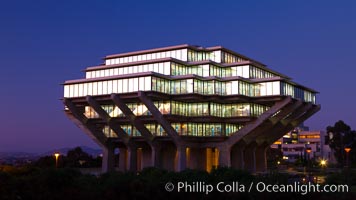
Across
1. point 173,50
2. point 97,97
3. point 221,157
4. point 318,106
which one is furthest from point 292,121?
point 97,97

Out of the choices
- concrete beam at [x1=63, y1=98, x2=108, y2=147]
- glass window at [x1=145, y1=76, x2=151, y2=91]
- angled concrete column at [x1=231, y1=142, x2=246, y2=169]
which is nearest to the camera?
glass window at [x1=145, y1=76, x2=151, y2=91]

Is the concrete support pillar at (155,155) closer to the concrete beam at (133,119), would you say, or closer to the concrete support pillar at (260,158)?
the concrete beam at (133,119)

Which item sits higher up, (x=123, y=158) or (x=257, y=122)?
(x=257, y=122)

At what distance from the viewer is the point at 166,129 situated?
240 ft

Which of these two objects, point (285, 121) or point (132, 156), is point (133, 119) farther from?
point (285, 121)

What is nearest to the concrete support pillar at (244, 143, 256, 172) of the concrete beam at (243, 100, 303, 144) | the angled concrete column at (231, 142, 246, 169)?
the angled concrete column at (231, 142, 246, 169)

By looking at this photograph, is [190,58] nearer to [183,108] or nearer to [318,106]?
[183,108]

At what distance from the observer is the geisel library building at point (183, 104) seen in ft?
244

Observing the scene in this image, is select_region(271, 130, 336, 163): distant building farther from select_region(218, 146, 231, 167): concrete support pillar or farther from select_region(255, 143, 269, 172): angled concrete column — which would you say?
select_region(218, 146, 231, 167): concrete support pillar

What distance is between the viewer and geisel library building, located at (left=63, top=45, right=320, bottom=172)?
74.2 m

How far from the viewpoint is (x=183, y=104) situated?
7675 cm

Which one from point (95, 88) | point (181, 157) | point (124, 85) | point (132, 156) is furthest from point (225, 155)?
point (95, 88)

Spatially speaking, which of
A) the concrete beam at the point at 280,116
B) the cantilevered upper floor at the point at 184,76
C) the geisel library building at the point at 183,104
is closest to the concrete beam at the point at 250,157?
A: the geisel library building at the point at 183,104

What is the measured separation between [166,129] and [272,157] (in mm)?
72200
